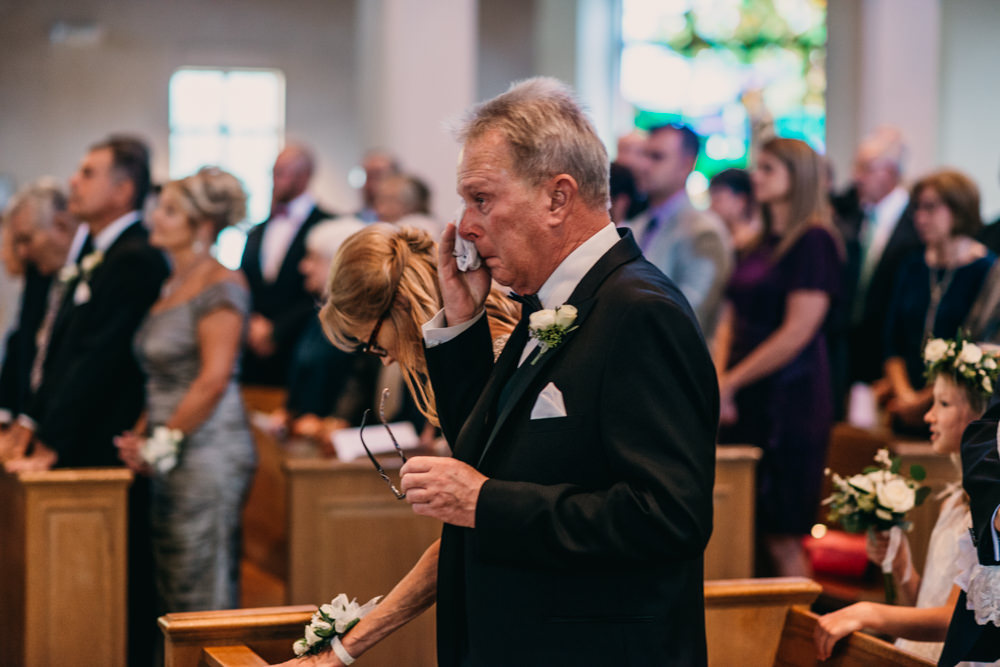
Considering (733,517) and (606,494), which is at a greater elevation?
(606,494)

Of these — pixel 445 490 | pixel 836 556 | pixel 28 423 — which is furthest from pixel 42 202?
pixel 445 490

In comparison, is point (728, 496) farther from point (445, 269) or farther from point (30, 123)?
point (30, 123)

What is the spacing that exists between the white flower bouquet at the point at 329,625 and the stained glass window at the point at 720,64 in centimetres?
1062

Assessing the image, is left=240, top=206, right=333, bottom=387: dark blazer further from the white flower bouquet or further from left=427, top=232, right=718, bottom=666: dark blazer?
left=427, top=232, right=718, bottom=666: dark blazer

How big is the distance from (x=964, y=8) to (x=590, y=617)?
9318 millimetres

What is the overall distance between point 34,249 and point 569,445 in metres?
4.41

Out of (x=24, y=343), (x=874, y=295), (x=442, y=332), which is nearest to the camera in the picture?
(x=442, y=332)

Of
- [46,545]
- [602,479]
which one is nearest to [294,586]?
[46,545]

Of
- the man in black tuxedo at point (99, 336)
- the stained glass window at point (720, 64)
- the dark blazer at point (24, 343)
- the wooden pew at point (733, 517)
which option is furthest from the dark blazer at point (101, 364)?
the stained glass window at point (720, 64)

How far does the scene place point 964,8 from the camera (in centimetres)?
990

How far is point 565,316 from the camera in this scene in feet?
6.45

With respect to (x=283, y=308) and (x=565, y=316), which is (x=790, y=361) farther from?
(x=283, y=308)

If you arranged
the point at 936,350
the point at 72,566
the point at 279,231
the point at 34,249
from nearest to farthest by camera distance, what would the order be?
the point at 936,350 → the point at 72,566 → the point at 34,249 → the point at 279,231

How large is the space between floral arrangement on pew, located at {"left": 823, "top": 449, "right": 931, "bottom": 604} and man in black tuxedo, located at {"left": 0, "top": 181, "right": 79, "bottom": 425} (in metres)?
3.85
